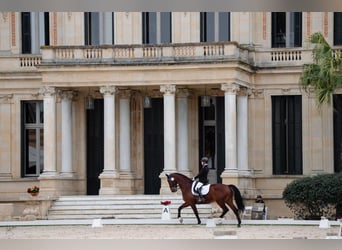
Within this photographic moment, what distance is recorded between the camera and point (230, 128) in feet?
101

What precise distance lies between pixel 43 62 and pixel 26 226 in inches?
294

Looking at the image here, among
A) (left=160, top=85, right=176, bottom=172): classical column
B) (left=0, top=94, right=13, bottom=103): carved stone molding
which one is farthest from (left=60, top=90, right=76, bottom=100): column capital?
(left=160, top=85, right=176, bottom=172): classical column

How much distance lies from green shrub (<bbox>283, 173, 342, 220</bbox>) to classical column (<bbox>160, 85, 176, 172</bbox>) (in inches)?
187

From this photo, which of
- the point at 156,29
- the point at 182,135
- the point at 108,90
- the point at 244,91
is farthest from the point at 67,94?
the point at 244,91

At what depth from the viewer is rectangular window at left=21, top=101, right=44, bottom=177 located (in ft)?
111

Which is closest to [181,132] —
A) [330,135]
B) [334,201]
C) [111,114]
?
[111,114]

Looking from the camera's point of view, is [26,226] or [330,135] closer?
[26,226]

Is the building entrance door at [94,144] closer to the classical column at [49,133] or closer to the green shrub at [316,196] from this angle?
the classical column at [49,133]

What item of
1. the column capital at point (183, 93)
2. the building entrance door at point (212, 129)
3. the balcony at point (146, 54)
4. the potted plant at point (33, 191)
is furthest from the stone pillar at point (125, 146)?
the potted plant at point (33, 191)

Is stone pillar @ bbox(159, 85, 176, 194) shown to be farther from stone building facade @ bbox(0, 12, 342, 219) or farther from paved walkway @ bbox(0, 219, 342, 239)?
paved walkway @ bbox(0, 219, 342, 239)

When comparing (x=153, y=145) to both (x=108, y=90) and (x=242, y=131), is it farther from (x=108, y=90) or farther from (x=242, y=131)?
(x=242, y=131)

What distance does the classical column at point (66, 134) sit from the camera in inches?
1286

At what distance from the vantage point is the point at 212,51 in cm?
3081

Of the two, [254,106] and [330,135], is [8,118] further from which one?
[330,135]
